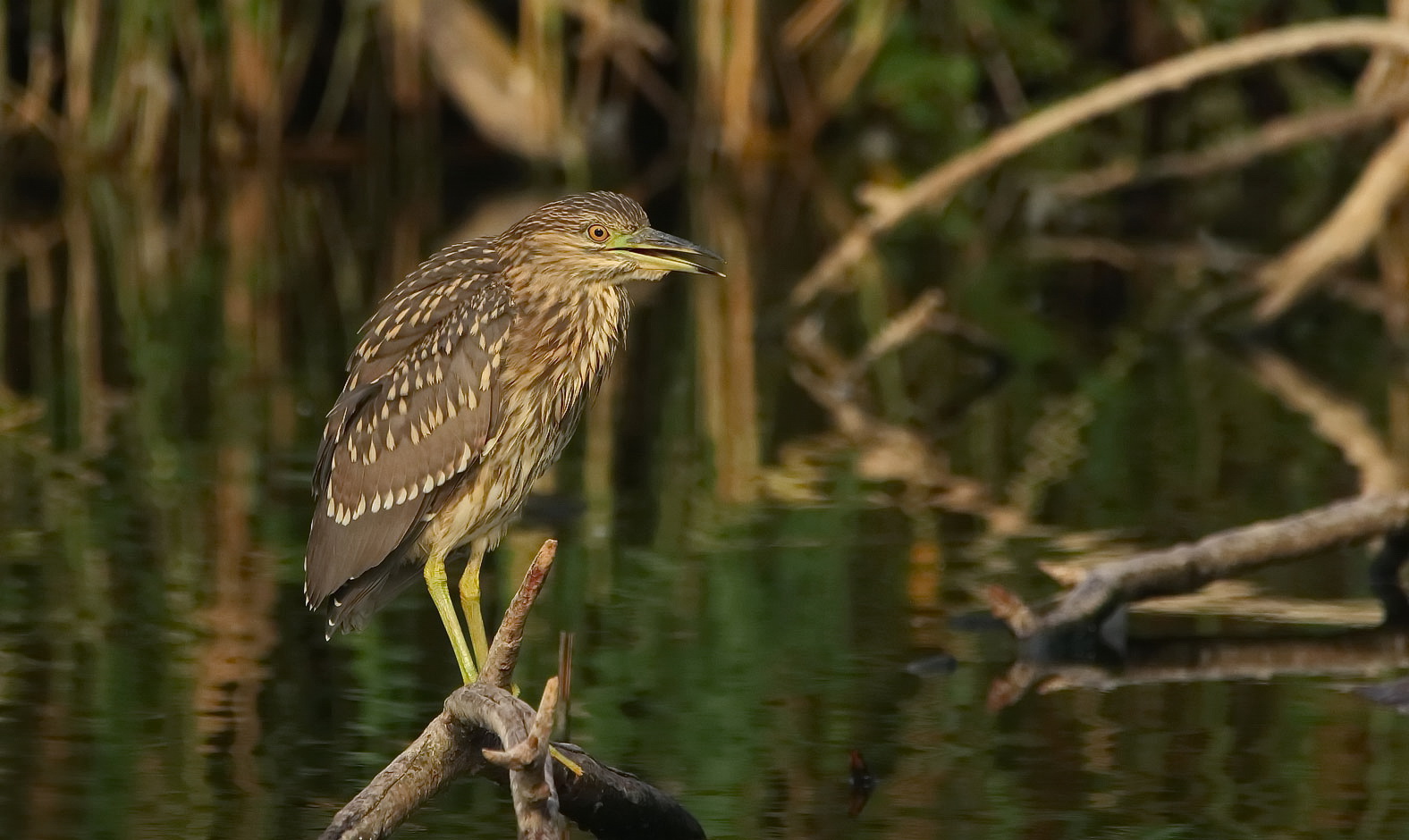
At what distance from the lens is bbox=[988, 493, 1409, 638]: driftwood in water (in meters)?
7.95

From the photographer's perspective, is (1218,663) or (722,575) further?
(722,575)

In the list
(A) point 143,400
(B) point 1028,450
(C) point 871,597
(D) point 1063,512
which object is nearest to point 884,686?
(C) point 871,597

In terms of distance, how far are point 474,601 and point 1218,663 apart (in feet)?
8.45

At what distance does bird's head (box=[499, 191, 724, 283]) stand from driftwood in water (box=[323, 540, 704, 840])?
1412 mm

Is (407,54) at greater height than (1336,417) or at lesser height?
greater

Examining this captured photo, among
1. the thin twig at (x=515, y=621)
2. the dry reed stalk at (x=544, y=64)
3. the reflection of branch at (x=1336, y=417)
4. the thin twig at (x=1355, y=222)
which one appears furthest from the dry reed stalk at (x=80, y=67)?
the thin twig at (x=515, y=621)

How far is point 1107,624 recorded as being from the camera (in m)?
8.26

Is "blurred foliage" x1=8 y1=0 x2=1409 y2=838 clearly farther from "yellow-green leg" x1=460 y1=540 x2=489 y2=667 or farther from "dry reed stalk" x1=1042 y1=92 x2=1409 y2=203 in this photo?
"dry reed stalk" x1=1042 y1=92 x2=1409 y2=203

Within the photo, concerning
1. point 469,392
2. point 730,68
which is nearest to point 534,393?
point 469,392

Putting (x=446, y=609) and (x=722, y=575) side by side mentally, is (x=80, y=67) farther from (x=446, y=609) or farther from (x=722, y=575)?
(x=446, y=609)

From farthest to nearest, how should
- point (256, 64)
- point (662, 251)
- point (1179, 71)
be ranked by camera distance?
point (256, 64) → point (1179, 71) → point (662, 251)

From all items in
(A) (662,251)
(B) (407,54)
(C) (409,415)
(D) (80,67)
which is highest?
(B) (407,54)

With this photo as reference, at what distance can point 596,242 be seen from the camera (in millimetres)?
6863

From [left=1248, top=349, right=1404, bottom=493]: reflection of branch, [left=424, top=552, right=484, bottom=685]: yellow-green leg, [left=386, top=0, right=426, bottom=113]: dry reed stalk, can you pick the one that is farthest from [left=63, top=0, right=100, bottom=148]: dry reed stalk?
[left=424, top=552, right=484, bottom=685]: yellow-green leg
